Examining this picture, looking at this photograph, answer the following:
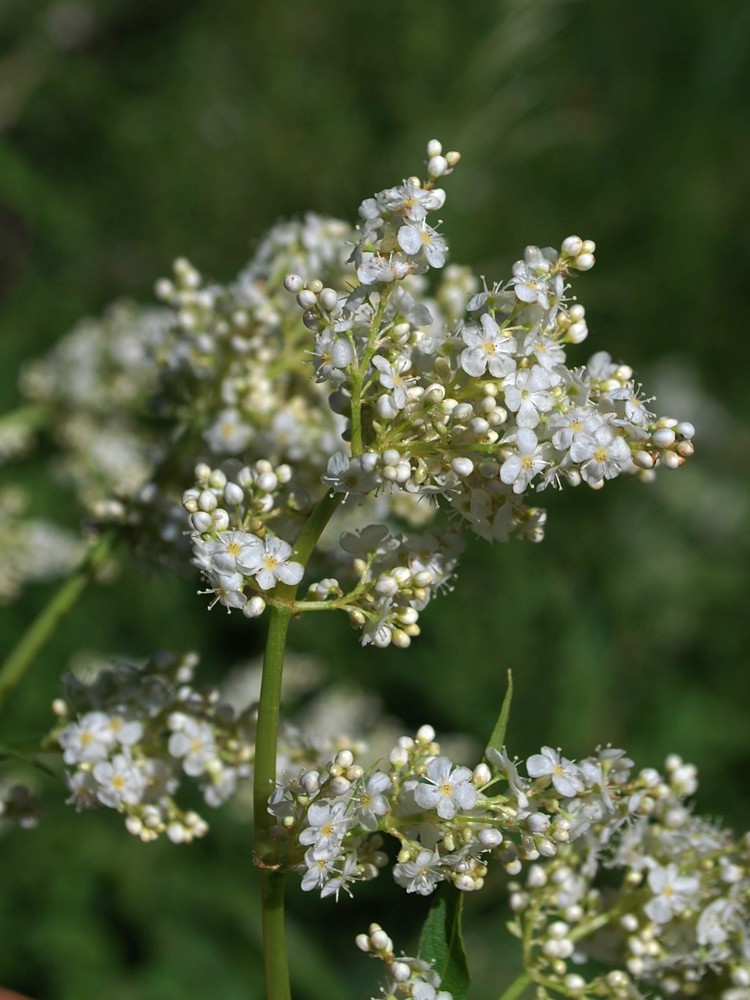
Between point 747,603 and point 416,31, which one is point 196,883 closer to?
point 747,603

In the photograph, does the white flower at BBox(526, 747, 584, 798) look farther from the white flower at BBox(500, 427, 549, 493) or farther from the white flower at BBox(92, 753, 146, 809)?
the white flower at BBox(92, 753, 146, 809)

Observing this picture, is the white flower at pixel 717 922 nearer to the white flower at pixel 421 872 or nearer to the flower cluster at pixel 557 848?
the flower cluster at pixel 557 848

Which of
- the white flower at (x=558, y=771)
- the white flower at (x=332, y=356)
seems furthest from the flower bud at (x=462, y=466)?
the white flower at (x=558, y=771)

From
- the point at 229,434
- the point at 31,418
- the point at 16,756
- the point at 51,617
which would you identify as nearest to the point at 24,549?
the point at 31,418

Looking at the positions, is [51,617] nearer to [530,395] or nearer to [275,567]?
[275,567]

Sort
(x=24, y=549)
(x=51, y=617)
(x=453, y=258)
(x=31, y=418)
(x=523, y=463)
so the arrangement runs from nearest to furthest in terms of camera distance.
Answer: (x=523, y=463) < (x=51, y=617) < (x=24, y=549) < (x=31, y=418) < (x=453, y=258)
